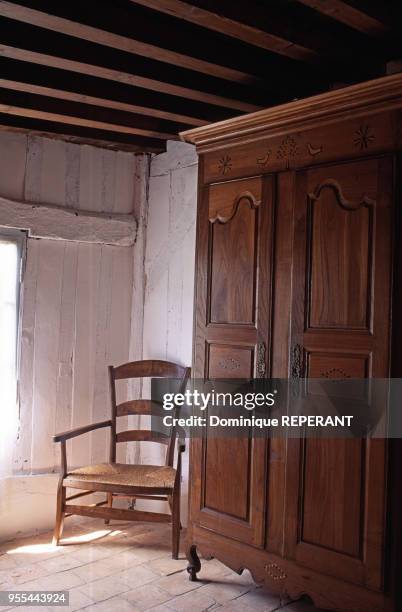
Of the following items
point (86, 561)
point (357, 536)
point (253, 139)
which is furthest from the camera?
point (86, 561)

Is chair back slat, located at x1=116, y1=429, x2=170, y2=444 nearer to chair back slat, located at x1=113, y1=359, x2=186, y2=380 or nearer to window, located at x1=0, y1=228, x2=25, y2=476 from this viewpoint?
chair back slat, located at x1=113, y1=359, x2=186, y2=380

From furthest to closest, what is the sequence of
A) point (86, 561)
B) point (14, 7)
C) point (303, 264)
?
1. point (86, 561)
2. point (303, 264)
3. point (14, 7)

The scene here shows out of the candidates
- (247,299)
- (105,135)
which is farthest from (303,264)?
(105,135)

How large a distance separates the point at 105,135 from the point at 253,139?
54.1 inches

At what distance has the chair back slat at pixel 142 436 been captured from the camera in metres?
3.88

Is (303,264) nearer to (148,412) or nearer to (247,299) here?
(247,299)

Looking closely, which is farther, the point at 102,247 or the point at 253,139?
the point at 102,247

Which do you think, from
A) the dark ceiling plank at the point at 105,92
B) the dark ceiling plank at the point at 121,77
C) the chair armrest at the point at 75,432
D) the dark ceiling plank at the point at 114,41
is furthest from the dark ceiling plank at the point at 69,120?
the chair armrest at the point at 75,432

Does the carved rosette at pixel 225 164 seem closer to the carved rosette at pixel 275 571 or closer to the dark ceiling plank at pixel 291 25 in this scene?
the dark ceiling plank at pixel 291 25

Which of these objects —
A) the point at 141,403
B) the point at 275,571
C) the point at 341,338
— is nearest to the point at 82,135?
the point at 141,403

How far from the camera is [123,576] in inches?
126

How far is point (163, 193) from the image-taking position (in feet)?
13.7

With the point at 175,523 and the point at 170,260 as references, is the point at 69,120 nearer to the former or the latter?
the point at 170,260

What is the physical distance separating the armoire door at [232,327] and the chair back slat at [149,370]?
80 centimetres
